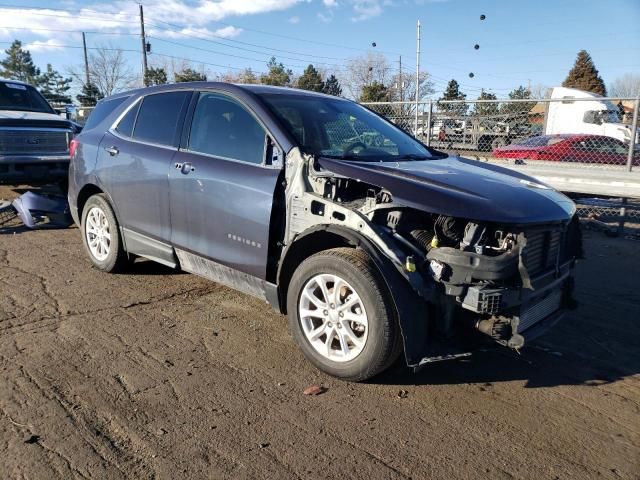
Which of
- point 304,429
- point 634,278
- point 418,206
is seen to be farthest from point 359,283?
point 634,278

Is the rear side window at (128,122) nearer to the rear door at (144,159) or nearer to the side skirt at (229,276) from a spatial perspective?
the rear door at (144,159)

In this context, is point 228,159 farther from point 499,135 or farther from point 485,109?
point 499,135

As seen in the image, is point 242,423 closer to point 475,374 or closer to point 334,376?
point 334,376

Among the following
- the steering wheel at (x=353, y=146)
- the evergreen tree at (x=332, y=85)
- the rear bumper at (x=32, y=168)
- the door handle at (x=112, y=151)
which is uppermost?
the evergreen tree at (x=332, y=85)

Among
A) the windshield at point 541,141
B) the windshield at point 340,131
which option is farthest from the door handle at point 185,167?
the windshield at point 541,141

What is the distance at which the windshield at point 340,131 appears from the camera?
4016 mm

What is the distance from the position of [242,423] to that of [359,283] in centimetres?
104

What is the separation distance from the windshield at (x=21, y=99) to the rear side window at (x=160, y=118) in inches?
254

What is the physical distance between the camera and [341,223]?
3441 millimetres

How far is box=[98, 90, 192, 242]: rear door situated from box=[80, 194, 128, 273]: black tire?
142 millimetres

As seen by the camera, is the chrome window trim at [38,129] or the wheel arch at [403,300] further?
the chrome window trim at [38,129]

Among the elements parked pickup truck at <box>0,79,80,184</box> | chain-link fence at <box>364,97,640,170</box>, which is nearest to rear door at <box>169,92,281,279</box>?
parked pickup truck at <box>0,79,80,184</box>

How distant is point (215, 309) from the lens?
4.69 m

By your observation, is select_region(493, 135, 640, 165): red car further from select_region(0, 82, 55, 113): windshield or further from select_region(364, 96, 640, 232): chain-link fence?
select_region(0, 82, 55, 113): windshield
